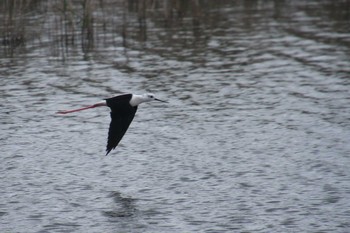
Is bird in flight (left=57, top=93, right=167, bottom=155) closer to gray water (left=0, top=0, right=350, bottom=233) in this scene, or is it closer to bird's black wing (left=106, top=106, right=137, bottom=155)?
bird's black wing (left=106, top=106, right=137, bottom=155)

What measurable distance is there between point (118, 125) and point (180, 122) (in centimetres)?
242

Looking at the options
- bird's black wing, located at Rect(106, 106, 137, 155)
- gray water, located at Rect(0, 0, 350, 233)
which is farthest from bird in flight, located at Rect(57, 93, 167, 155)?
gray water, located at Rect(0, 0, 350, 233)

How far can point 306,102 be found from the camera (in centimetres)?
1239

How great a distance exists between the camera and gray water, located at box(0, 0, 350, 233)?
26.8ft

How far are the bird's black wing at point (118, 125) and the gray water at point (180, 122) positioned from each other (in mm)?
416

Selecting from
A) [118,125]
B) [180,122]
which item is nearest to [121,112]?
[118,125]

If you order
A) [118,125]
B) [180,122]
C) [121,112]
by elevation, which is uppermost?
[121,112]

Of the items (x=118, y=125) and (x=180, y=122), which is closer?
(x=118, y=125)

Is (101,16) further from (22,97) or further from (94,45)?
(22,97)

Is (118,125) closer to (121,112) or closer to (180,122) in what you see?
(121,112)

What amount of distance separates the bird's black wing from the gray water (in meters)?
0.42

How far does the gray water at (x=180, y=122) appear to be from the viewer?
8.18m

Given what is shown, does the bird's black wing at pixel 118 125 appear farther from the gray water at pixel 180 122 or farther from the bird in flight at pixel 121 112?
the gray water at pixel 180 122

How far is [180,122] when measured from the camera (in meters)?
11.5
